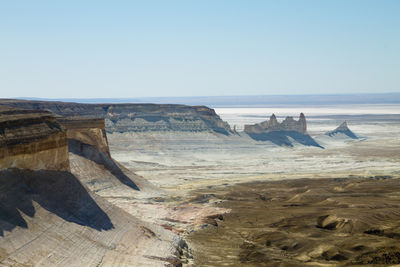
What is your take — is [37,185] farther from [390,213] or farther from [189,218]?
[390,213]

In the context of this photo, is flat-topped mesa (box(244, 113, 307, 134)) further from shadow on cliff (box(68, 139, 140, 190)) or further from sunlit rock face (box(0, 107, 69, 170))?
sunlit rock face (box(0, 107, 69, 170))

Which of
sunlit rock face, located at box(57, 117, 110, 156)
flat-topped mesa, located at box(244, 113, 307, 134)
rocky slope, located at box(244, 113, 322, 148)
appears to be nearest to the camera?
sunlit rock face, located at box(57, 117, 110, 156)

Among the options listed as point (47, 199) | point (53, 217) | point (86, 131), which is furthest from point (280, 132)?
point (53, 217)

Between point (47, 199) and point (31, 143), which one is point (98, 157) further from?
point (47, 199)

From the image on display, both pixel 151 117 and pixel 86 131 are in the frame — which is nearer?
pixel 86 131

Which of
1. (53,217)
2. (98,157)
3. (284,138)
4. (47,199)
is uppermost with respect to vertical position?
(47,199)

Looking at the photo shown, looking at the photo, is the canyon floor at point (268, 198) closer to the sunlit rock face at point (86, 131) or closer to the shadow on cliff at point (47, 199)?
the shadow on cliff at point (47, 199)

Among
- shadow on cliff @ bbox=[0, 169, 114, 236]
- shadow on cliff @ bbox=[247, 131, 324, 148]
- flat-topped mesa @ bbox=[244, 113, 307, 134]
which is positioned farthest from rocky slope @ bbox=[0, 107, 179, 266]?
flat-topped mesa @ bbox=[244, 113, 307, 134]

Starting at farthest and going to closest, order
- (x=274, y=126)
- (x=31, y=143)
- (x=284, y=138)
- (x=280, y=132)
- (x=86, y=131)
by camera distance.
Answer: (x=280, y=132) < (x=274, y=126) < (x=284, y=138) < (x=86, y=131) < (x=31, y=143)
